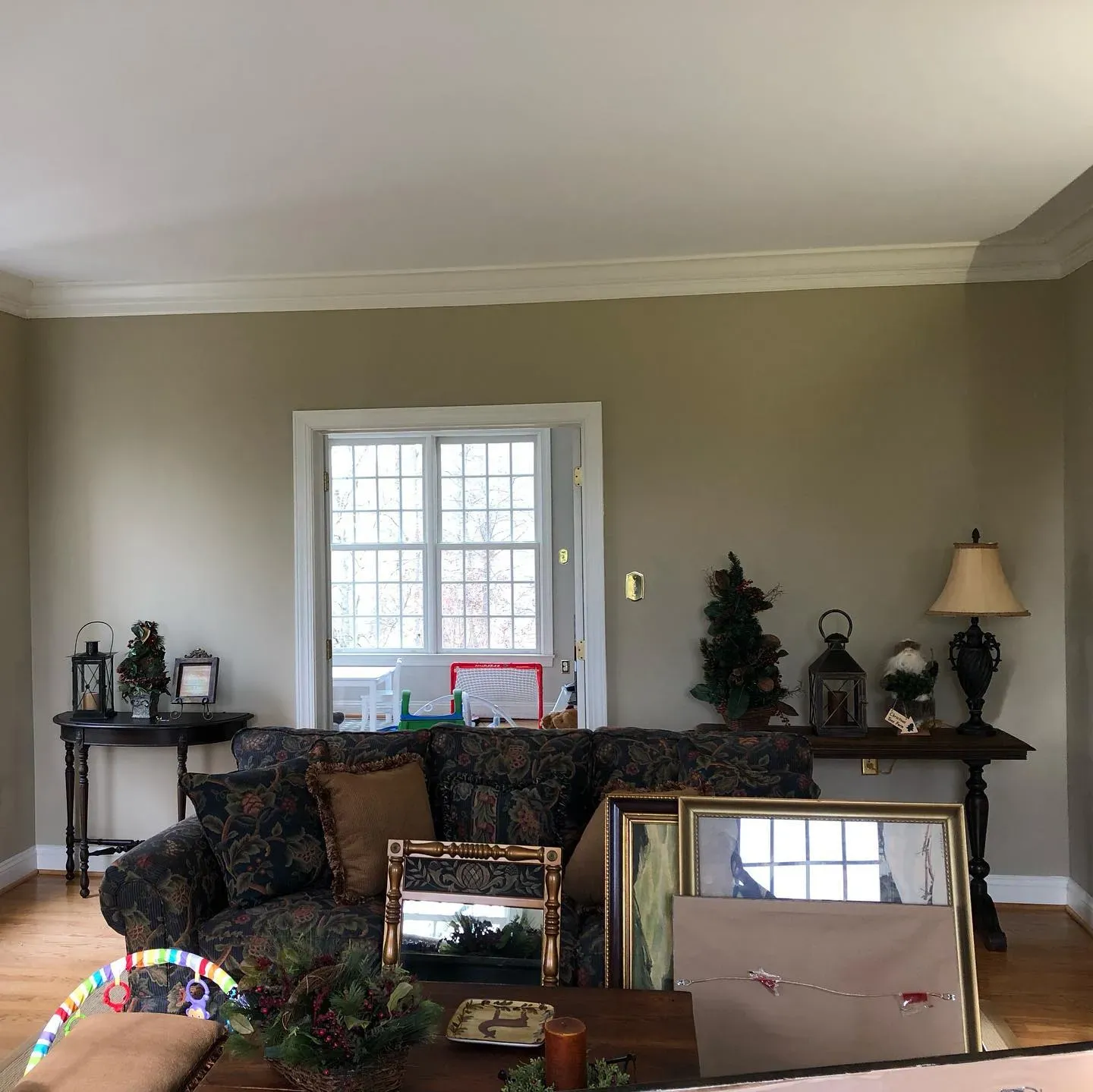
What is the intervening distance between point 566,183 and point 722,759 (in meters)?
2.13

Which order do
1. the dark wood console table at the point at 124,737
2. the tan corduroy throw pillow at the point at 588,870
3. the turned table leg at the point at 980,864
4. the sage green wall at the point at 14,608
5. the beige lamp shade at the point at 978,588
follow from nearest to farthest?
the tan corduroy throw pillow at the point at 588,870 < the turned table leg at the point at 980,864 < the beige lamp shade at the point at 978,588 < the dark wood console table at the point at 124,737 < the sage green wall at the point at 14,608

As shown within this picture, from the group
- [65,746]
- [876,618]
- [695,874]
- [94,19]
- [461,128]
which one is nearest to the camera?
[695,874]

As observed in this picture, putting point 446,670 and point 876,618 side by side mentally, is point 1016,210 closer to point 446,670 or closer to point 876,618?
point 876,618

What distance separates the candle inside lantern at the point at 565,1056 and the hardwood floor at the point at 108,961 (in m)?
2.48

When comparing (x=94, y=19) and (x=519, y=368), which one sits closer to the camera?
(x=94, y=19)

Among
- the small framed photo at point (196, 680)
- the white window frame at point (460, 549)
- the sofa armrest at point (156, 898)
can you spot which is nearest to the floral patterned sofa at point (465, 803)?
the sofa armrest at point (156, 898)

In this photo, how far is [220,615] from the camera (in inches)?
195

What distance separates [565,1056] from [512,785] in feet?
7.04

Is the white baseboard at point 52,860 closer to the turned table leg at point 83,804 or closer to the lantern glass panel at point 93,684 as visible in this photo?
the turned table leg at point 83,804

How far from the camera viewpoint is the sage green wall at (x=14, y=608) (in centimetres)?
482

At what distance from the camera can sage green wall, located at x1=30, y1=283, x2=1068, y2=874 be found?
4.52 m

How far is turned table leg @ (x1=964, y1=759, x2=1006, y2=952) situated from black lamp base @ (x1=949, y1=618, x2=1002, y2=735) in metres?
0.16

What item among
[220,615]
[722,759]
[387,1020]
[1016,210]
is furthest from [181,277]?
[387,1020]

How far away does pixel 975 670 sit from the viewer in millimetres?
4234
